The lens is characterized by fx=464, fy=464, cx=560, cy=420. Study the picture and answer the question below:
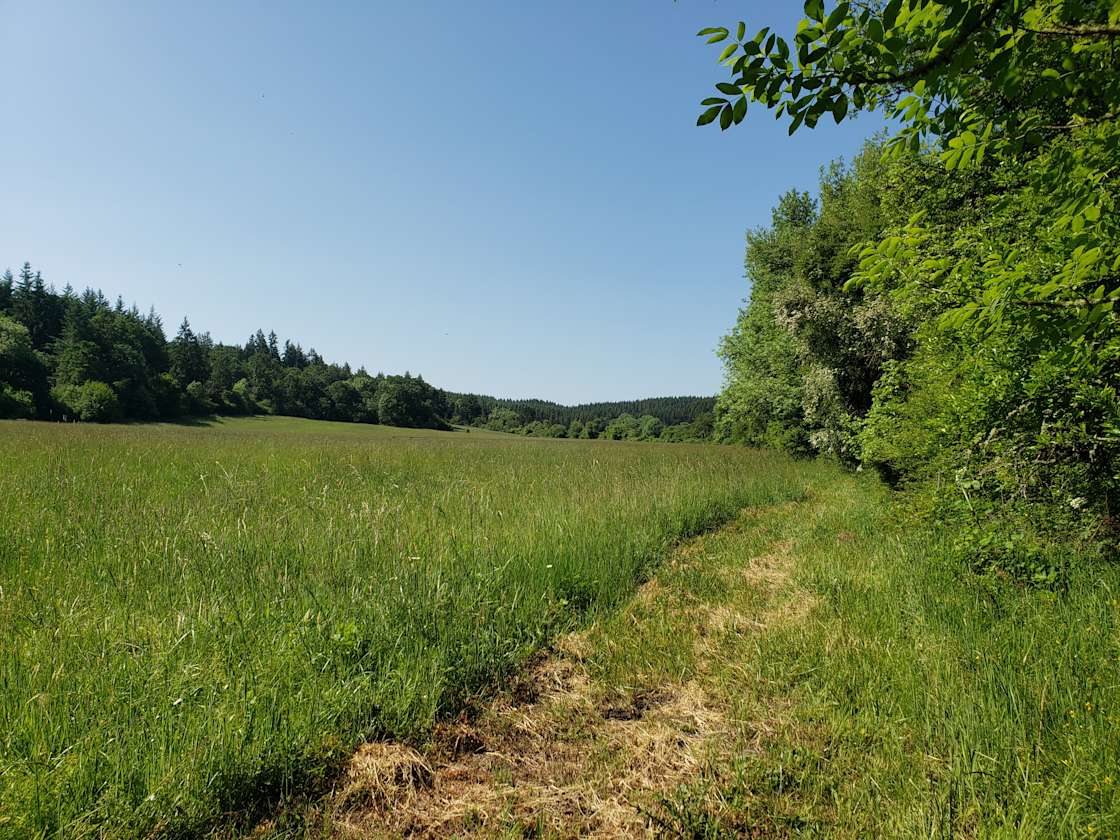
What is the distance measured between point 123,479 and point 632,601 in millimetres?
8739

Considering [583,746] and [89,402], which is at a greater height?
[89,402]

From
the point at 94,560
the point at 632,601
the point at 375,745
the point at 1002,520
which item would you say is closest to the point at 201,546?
the point at 94,560

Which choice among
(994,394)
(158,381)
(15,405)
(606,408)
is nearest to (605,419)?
(606,408)

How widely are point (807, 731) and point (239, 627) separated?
11.6 feet

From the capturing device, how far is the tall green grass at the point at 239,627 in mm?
2023

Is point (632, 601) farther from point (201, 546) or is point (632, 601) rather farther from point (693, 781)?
point (201, 546)

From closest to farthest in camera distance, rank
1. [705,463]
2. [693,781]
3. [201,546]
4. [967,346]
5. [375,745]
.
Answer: [693,781] < [375,745] < [201,546] < [967,346] < [705,463]

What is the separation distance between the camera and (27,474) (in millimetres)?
7859

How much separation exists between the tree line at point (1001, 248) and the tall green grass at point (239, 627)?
3.60 metres

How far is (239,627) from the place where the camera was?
3061mm

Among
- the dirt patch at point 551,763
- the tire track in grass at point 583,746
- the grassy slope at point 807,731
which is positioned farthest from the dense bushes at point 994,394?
the dirt patch at point 551,763

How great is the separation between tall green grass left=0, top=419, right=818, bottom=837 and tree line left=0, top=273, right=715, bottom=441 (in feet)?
166

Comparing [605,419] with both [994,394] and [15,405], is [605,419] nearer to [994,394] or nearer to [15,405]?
[15,405]

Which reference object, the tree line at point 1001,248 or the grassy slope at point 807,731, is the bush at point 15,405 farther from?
the tree line at point 1001,248
